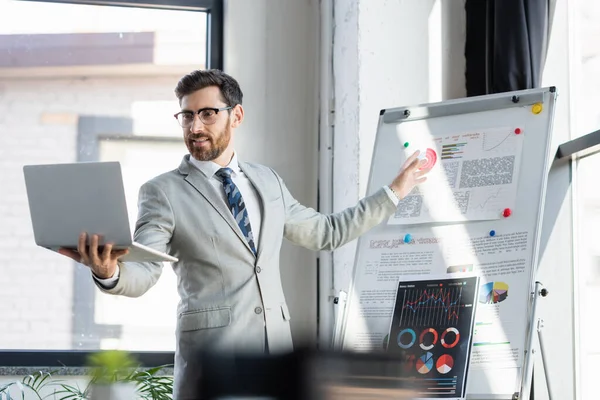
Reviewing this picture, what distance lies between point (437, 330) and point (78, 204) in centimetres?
132

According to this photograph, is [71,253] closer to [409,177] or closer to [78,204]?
[78,204]

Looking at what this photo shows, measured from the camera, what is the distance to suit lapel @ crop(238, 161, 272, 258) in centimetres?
267

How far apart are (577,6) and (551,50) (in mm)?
218

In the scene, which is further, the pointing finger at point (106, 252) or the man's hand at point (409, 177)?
the man's hand at point (409, 177)

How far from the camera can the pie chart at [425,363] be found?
9.20 feet

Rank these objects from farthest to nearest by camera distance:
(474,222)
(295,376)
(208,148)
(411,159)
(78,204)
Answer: (411,159) < (474,222) < (208,148) < (78,204) < (295,376)

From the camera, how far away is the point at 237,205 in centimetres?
270

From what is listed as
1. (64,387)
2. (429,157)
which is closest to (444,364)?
(429,157)

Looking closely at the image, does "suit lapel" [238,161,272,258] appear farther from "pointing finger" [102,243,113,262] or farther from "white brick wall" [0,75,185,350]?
"white brick wall" [0,75,185,350]

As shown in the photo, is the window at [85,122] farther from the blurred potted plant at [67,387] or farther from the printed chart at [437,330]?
the printed chart at [437,330]

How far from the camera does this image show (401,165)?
3232 millimetres

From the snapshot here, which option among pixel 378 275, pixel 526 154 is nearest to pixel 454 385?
pixel 378 275

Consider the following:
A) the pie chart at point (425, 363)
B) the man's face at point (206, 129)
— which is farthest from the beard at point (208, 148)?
the pie chart at point (425, 363)

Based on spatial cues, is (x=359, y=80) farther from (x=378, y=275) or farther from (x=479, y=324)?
(x=479, y=324)
